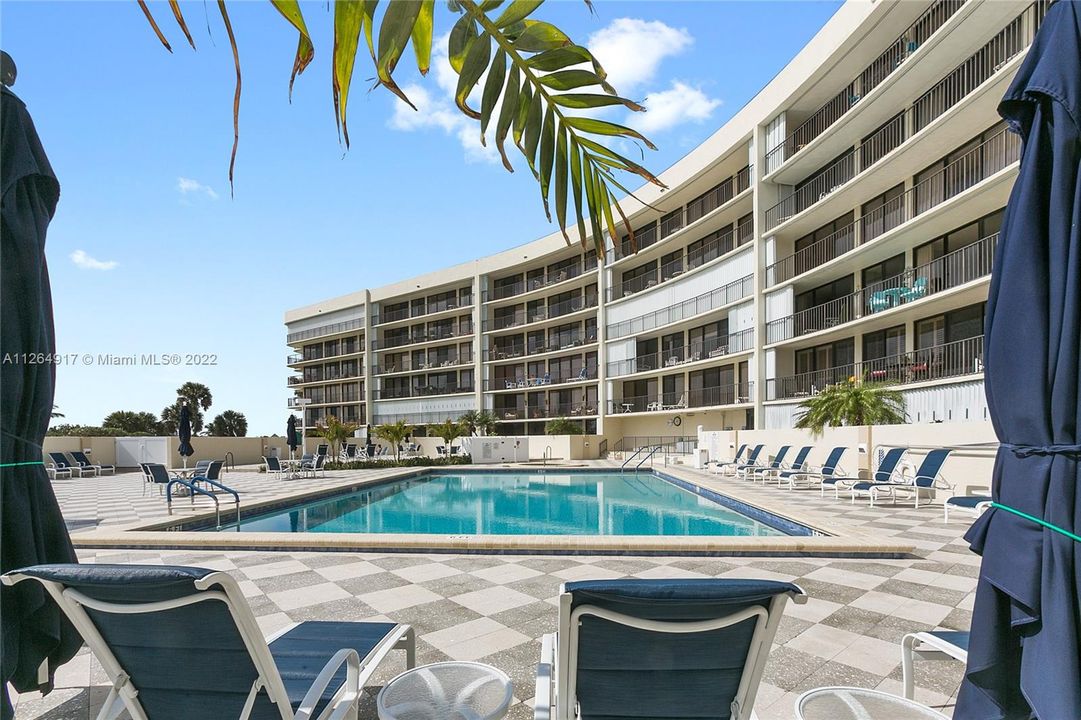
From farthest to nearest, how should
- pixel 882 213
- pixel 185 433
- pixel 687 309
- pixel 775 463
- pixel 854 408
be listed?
pixel 687 309
pixel 882 213
pixel 775 463
pixel 185 433
pixel 854 408

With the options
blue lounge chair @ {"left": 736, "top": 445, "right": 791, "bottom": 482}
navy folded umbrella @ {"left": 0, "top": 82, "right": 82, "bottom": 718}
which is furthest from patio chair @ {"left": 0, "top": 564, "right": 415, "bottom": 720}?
blue lounge chair @ {"left": 736, "top": 445, "right": 791, "bottom": 482}

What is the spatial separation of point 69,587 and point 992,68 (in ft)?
65.9

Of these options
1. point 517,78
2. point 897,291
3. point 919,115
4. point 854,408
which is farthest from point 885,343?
point 517,78

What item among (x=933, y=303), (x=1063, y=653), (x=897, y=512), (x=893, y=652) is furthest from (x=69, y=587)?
(x=933, y=303)

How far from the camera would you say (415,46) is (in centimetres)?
100

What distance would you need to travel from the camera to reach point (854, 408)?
48.4ft

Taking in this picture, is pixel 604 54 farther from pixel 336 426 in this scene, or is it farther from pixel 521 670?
pixel 336 426

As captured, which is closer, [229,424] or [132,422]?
[132,422]

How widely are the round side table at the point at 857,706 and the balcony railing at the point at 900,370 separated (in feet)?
44.4

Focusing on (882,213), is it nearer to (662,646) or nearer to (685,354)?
(685,354)

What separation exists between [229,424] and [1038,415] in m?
66.1

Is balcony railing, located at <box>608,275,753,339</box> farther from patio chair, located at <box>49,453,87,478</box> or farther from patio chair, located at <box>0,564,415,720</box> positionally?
patio chair, located at <box>49,453,87,478</box>

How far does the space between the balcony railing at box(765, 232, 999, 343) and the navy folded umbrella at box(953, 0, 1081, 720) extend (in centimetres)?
1390

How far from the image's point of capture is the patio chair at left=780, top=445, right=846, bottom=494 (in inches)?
473
